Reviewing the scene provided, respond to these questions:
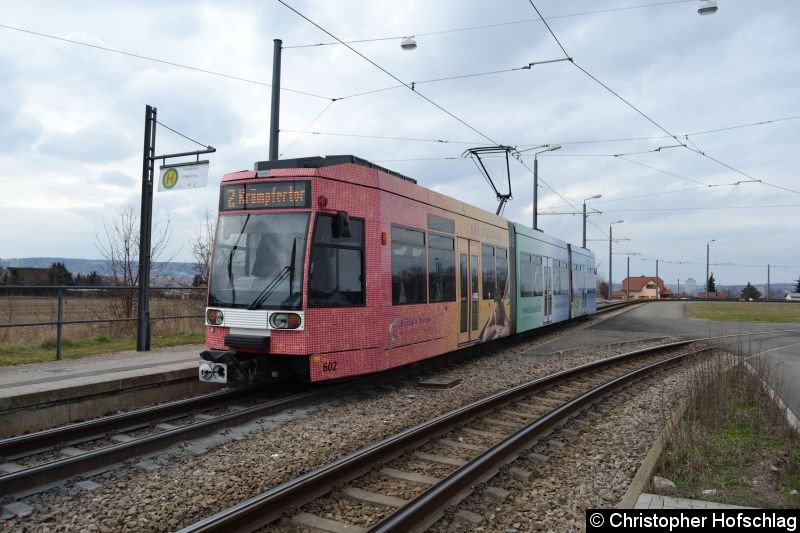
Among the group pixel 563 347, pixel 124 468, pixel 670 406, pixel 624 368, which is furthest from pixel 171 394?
pixel 563 347

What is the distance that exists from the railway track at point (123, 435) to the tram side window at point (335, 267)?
1.58m

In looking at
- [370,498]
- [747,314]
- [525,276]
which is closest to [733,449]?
[370,498]

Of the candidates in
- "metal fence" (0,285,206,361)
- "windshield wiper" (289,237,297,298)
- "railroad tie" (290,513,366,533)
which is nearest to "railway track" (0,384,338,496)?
"windshield wiper" (289,237,297,298)

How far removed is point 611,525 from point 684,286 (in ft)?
551

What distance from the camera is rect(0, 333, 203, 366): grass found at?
10.6m

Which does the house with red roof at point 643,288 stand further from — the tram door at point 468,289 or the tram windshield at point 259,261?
the tram windshield at point 259,261

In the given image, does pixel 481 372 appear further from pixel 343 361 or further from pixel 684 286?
pixel 684 286

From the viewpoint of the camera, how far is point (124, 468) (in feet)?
19.1

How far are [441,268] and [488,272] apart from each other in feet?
9.52

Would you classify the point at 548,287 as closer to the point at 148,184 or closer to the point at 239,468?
the point at 148,184

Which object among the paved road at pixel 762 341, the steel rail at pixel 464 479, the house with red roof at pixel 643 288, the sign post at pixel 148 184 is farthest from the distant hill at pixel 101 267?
the house with red roof at pixel 643 288

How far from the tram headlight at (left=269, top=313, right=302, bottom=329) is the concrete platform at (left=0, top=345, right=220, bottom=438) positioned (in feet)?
7.21

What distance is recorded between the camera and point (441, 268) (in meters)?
11.4

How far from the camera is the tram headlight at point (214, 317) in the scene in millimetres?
8609
